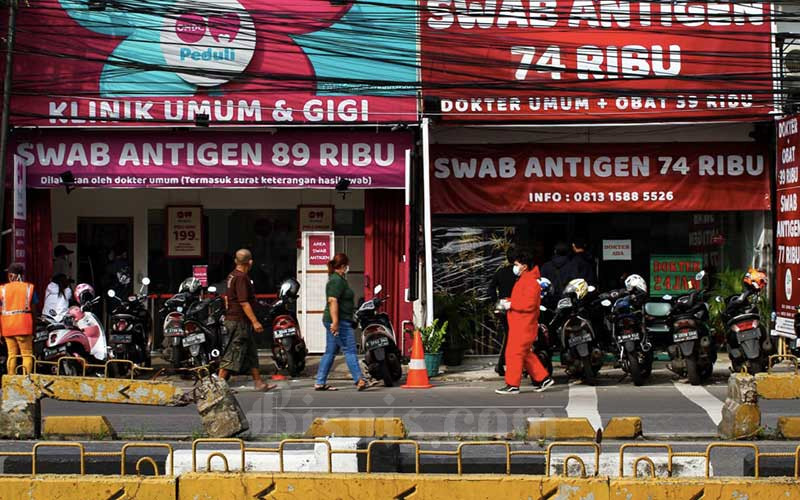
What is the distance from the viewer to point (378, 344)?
13734 mm

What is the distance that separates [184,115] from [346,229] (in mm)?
3263

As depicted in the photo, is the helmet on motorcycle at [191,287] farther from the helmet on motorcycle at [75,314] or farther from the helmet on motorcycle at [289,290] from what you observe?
the helmet on motorcycle at [75,314]

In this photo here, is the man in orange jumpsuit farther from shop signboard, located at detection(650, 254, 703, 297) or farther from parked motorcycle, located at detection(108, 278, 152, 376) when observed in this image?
parked motorcycle, located at detection(108, 278, 152, 376)

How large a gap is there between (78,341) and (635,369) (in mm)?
7067

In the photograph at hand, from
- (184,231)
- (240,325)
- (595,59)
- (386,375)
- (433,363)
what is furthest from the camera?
(184,231)

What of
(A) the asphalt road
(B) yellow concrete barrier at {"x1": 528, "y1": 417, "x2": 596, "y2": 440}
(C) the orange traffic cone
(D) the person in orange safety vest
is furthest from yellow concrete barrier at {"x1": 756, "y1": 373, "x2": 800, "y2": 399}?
(D) the person in orange safety vest

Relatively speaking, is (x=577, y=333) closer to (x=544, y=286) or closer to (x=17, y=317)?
(x=544, y=286)

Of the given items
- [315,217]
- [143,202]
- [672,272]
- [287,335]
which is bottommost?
[287,335]

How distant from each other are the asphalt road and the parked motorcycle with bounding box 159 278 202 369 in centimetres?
86

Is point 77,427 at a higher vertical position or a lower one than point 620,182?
lower

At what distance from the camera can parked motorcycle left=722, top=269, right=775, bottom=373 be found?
13180mm

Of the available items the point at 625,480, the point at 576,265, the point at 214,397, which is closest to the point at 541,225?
the point at 576,265

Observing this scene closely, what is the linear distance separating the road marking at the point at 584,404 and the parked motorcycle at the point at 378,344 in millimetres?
2333

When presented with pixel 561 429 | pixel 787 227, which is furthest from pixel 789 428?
pixel 787 227
